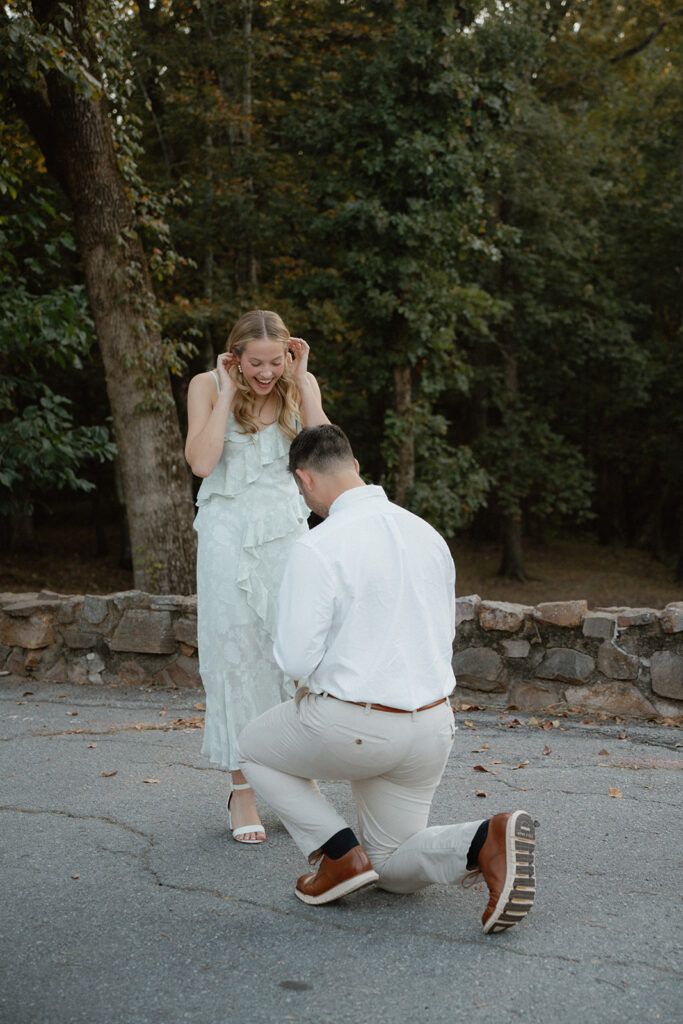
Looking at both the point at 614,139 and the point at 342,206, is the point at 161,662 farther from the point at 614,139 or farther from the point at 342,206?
the point at 614,139

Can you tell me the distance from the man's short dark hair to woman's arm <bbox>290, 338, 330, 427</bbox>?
830mm

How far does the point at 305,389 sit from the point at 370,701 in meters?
1.60

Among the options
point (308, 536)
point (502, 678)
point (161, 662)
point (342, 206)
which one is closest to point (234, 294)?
point (342, 206)

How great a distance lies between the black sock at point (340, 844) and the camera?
3.24 m

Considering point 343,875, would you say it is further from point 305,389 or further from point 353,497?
point 305,389

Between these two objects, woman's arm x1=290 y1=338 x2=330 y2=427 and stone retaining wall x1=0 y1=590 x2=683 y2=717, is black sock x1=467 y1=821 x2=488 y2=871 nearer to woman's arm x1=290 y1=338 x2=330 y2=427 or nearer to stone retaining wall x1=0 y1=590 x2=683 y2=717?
woman's arm x1=290 y1=338 x2=330 y2=427

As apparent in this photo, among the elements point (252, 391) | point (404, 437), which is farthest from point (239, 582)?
point (404, 437)

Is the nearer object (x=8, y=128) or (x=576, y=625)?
(x=576, y=625)

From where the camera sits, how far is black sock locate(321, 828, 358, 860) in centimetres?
324

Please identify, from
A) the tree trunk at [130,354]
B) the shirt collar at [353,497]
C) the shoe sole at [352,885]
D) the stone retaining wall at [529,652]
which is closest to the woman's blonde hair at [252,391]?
the shirt collar at [353,497]

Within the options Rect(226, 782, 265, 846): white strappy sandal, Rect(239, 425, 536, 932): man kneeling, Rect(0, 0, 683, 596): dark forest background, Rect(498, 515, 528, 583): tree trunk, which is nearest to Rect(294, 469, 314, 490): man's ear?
Rect(239, 425, 536, 932): man kneeling

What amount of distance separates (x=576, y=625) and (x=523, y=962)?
3734 mm

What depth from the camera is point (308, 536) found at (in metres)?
3.14

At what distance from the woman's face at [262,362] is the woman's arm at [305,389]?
142 millimetres
